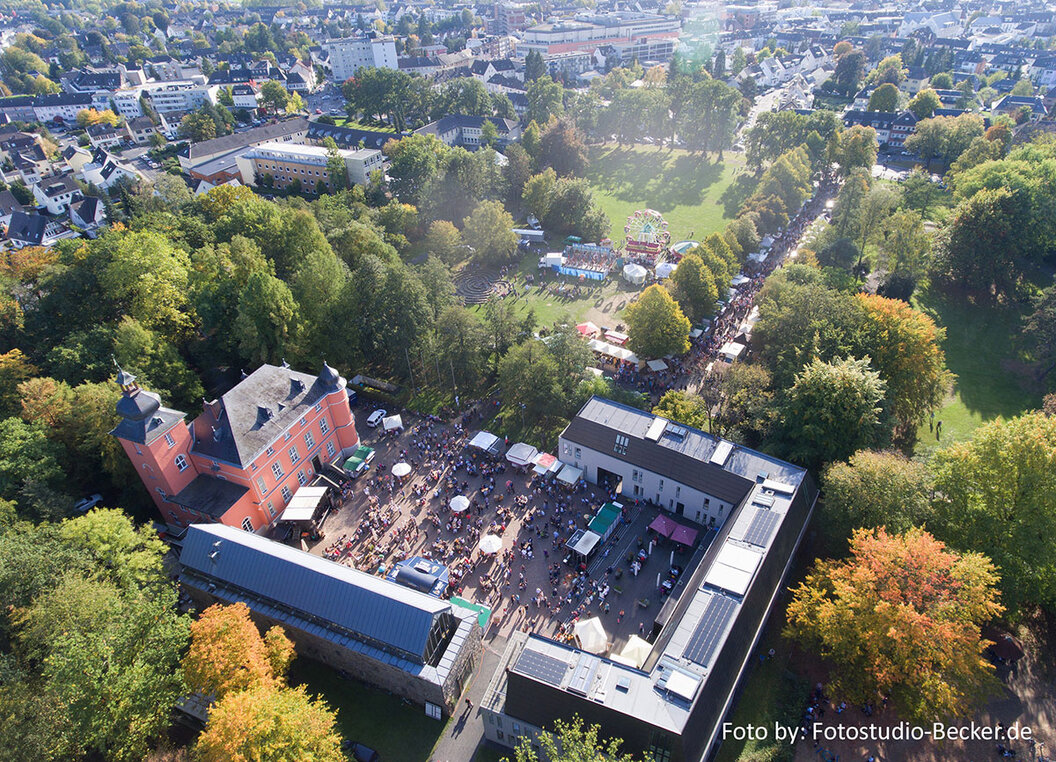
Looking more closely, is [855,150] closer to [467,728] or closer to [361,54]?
[467,728]

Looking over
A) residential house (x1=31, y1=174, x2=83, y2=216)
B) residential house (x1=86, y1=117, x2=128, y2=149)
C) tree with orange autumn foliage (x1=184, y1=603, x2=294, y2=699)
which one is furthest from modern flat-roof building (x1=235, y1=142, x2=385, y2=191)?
tree with orange autumn foliage (x1=184, y1=603, x2=294, y2=699)

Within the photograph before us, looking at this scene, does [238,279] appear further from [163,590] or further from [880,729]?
[880,729]

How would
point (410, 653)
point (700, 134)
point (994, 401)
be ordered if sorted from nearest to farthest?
point (410, 653)
point (994, 401)
point (700, 134)

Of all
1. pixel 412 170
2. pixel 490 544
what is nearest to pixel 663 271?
pixel 412 170

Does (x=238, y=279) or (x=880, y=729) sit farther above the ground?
(x=238, y=279)

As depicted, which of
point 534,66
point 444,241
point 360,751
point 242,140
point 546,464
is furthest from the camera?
point 534,66

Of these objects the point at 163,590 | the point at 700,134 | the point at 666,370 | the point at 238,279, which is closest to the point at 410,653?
the point at 163,590
